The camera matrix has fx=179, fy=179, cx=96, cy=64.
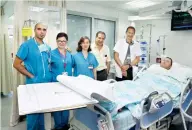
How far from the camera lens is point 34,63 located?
219 centimetres

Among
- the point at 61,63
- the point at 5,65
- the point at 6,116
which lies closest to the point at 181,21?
the point at 61,63

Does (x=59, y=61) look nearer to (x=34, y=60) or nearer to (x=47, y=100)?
(x=34, y=60)

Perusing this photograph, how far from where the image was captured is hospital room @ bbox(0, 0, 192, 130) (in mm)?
1480

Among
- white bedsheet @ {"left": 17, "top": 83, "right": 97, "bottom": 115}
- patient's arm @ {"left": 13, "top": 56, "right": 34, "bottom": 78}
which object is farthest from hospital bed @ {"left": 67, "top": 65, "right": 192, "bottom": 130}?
patient's arm @ {"left": 13, "top": 56, "right": 34, "bottom": 78}

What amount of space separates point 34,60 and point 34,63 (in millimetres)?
38

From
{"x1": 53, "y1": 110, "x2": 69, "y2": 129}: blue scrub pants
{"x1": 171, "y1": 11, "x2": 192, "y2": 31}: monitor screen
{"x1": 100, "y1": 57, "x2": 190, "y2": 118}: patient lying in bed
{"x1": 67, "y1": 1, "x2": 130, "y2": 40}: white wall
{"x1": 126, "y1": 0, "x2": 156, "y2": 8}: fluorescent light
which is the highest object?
{"x1": 126, "y1": 0, "x2": 156, "y2": 8}: fluorescent light

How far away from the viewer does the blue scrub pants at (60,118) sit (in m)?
2.38

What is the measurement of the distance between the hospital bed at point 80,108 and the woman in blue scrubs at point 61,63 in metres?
0.43

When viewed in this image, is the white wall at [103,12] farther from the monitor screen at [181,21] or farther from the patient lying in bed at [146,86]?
the patient lying in bed at [146,86]

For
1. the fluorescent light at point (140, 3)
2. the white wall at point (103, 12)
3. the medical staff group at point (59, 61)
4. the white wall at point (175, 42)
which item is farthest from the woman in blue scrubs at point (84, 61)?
the fluorescent light at point (140, 3)

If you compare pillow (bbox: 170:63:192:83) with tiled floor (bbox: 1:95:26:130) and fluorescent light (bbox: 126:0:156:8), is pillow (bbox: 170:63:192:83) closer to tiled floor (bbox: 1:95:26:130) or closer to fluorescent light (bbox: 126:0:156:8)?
fluorescent light (bbox: 126:0:156:8)

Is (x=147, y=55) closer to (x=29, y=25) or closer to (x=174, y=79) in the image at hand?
(x=174, y=79)

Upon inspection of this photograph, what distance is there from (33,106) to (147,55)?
368 centimetres

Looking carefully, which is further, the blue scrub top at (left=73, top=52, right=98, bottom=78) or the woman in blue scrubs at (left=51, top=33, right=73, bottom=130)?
the blue scrub top at (left=73, top=52, right=98, bottom=78)
